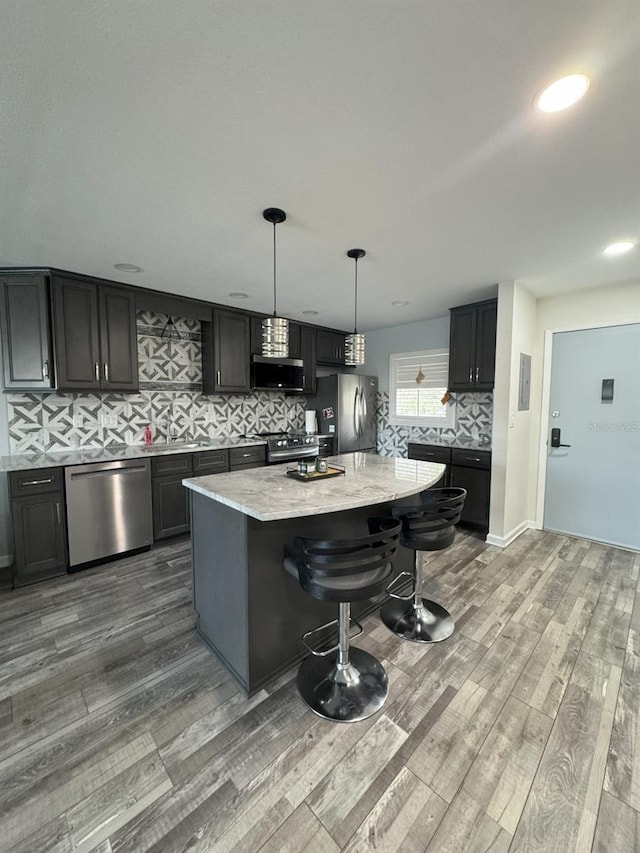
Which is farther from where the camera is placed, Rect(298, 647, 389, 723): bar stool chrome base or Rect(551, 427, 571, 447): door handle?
Rect(551, 427, 571, 447): door handle

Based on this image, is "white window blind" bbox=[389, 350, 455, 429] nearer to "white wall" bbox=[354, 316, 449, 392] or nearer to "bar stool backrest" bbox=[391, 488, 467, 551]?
"white wall" bbox=[354, 316, 449, 392]

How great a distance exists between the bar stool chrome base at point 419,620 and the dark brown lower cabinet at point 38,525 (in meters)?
2.65

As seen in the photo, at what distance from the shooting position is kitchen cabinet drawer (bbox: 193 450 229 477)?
3.57m

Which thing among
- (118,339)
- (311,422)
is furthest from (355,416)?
(118,339)

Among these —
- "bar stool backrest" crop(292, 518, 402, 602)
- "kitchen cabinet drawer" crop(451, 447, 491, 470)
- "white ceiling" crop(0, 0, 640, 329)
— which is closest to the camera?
"white ceiling" crop(0, 0, 640, 329)

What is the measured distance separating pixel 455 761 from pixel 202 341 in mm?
4131

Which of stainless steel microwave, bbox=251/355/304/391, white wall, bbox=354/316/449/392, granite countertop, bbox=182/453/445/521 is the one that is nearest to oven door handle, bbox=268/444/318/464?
stainless steel microwave, bbox=251/355/304/391

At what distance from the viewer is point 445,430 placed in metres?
4.53

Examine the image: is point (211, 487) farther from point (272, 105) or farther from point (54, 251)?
point (54, 251)

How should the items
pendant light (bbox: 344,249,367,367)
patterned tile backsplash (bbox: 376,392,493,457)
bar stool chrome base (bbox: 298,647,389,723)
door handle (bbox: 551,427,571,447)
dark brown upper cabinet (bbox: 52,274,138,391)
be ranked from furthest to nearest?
patterned tile backsplash (bbox: 376,392,493,457)
door handle (bbox: 551,427,571,447)
dark brown upper cabinet (bbox: 52,274,138,391)
pendant light (bbox: 344,249,367,367)
bar stool chrome base (bbox: 298,647,389,723)

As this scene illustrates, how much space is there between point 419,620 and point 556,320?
3.42 m

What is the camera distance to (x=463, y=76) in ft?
3.82

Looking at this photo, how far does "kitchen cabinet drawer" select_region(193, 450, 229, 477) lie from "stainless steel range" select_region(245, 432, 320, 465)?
1.99 feet

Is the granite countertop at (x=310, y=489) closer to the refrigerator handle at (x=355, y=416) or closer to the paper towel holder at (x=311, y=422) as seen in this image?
the refrigerator handle at (x=355, y=416)
